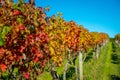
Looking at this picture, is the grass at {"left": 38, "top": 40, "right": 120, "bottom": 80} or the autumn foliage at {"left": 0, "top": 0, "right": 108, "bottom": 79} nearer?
the autumn foliage at {"left": 0, "top": 0, "right": 108, "bottom": 79}

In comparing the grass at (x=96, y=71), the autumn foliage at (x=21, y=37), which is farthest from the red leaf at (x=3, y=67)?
the grass at (x=96, y=71)

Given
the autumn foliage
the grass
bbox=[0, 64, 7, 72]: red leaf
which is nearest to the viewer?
bbox=[0, 64, 7, 72]: red leaf

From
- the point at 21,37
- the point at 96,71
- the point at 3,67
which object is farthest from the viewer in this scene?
the point at 96,71

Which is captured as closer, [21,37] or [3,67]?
[3,67]

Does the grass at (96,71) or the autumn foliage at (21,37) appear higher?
the autumn foliage at (21,37)

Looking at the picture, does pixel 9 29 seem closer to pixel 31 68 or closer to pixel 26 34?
pixel 26 34

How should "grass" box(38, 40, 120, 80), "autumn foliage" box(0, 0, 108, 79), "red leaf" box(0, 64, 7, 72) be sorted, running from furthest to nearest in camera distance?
"grass" box(38, 40, 120, 80)
"autumn foliage" box(0, 0, 108, 79)
"red leaf" box(0, 64, 7, 72)

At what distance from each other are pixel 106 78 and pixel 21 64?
2225cm

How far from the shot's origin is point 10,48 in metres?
8.65

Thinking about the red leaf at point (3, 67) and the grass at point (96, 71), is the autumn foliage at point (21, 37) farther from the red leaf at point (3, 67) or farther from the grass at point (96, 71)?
the grass at point (96, 71)

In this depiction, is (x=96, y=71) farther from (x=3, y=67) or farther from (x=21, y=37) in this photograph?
A: (x=3, y=67)

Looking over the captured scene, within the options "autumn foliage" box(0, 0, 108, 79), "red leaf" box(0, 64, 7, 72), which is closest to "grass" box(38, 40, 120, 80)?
"autumn foliage" box(0, 0, 108, 79)

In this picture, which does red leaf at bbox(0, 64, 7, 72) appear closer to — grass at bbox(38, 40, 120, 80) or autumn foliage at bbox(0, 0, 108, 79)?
autumn foliage at bbox(0, 0, 108, 79)

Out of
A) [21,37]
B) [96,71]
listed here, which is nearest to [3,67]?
[21,37]
